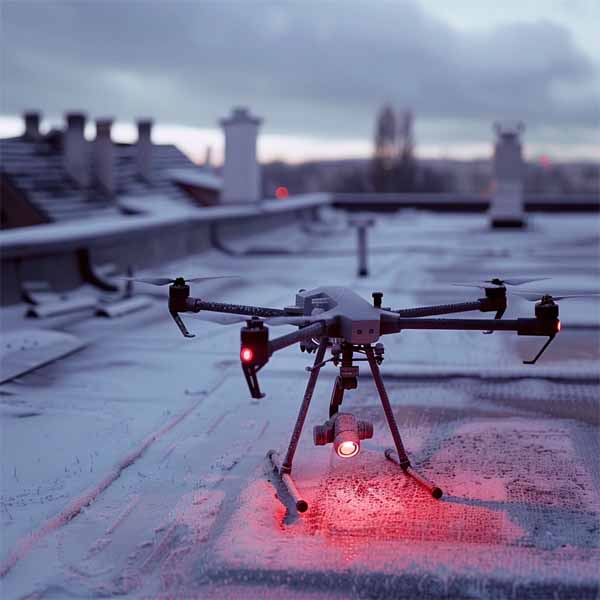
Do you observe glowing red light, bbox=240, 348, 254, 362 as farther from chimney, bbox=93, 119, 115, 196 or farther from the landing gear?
chimney, bbox=93, 119, 115, 196

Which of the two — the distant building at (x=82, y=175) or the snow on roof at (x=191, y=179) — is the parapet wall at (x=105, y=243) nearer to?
the distant building at (x=82, y=175)

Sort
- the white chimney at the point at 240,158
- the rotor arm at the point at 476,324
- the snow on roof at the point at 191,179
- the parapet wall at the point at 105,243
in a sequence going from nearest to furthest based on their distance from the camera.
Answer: the rotor arm at the point at 476,324, the parapet wall at the point at 105,243, the white chimney at the point at 240,158, the snow on roof at the point at 191,179

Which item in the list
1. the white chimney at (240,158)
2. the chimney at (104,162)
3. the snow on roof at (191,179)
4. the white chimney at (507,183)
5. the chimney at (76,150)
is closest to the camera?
Answer: the chimney at (76,150)

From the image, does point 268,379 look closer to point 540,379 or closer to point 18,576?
point 540,379

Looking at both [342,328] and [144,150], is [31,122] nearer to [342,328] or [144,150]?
[144,150]

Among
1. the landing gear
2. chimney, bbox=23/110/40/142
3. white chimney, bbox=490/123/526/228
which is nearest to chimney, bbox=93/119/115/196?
chimney, bbox=23/110/40/142

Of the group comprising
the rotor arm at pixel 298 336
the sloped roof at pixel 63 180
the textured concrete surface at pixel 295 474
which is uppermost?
the sloped roof at pixel 63 180

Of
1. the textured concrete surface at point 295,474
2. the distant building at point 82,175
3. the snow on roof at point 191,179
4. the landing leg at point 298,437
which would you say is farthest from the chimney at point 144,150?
the landing leg at point 298,437
